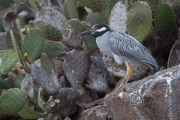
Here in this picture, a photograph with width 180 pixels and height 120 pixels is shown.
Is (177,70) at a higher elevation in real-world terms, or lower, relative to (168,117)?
higher

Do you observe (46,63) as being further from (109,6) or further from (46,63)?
(109,6)

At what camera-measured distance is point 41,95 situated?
18.7 ft

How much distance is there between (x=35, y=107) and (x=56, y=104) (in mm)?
546

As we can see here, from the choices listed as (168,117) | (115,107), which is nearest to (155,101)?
(168,117)

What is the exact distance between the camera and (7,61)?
6.09m

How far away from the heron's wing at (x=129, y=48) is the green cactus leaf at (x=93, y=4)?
1074 mm

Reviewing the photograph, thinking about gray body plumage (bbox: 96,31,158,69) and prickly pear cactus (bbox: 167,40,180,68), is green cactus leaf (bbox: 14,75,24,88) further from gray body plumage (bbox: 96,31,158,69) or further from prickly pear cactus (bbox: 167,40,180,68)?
prickly pear cactus (bbox: 167,40,180,68)

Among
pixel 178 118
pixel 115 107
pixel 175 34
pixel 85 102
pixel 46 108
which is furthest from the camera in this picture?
pixel 175 34

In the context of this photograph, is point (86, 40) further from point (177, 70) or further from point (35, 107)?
point (177, 70)

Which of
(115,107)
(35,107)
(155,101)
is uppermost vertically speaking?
(155,101)

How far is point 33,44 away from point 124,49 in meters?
1.25

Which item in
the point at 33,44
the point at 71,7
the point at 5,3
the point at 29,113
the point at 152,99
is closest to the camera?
the point at 152,99

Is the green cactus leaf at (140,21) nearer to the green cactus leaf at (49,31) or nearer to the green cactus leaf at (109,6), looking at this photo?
the green cactus leaf at (109,6)

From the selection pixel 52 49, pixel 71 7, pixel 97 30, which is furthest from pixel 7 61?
pixel 97 30
